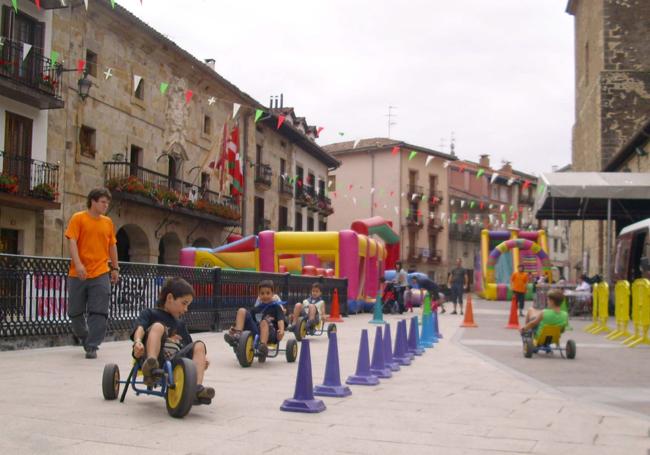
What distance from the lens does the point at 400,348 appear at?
920 centimetres

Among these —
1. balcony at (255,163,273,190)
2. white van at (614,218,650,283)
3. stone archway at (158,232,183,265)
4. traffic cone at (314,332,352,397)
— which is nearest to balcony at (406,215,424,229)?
balcony at (255,163,273,190)

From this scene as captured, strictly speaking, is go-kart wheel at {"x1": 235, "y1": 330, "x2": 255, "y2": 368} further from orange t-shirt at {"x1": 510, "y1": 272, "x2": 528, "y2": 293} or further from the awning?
the awning

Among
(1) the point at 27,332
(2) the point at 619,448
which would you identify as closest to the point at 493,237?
(1) the point at 27,332

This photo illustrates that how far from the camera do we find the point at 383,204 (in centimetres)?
5953

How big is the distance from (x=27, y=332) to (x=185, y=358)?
17.0 feet

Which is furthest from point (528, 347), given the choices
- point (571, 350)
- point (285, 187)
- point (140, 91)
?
point (285, 187)

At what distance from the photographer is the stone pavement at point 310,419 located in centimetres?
433

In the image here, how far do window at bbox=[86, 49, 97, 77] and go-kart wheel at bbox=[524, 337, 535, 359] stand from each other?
58.9ft

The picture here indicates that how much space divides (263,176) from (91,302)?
29097 millimetres

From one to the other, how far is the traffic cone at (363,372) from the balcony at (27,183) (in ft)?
48.5

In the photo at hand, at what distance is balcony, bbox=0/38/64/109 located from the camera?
1986 centimetres

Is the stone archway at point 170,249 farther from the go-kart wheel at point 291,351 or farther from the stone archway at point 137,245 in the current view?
the go-kart wheel at point 291,351

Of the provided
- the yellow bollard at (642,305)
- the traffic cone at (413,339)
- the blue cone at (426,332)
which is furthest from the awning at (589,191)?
the traffic cone at (413,339)

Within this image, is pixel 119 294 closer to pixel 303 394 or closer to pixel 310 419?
pixel 303 394
